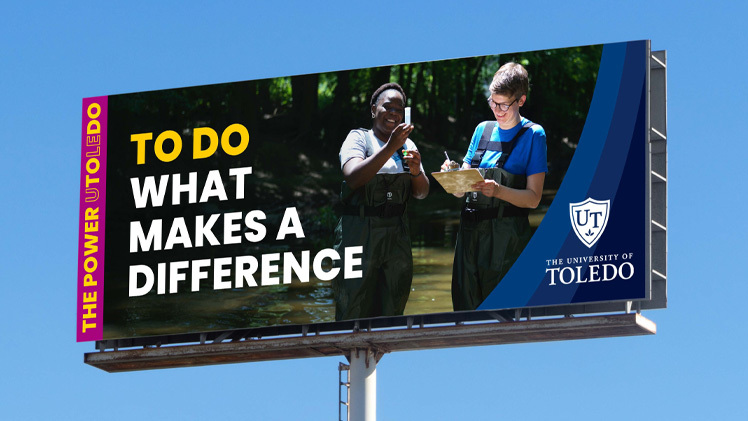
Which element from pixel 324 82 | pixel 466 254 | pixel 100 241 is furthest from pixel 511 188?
pixel 100 241

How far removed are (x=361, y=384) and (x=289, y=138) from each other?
13.5 feet

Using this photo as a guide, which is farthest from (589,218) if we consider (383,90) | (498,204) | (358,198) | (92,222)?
(92,222)

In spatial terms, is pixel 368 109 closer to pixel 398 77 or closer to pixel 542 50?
pixel 398 77

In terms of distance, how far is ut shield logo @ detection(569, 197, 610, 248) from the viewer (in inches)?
1312

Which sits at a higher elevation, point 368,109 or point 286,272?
point 368,109

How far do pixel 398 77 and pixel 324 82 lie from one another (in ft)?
4.13

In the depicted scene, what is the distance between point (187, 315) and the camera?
3547 centimetres

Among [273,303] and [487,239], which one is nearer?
[487,239]

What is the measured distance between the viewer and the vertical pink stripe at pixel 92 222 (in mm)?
35938

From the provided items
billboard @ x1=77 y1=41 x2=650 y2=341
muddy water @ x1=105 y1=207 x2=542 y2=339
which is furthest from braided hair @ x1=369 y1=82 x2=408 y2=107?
muddy water @ x1=105 y1=207 x2=542 y2=339

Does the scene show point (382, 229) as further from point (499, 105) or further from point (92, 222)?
point (92, 222)

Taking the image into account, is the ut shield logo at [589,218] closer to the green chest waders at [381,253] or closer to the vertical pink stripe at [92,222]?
the green chest waders at [381,253]

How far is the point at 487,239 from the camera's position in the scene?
33.8m

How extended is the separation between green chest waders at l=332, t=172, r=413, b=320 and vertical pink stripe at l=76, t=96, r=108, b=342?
13.5ft
